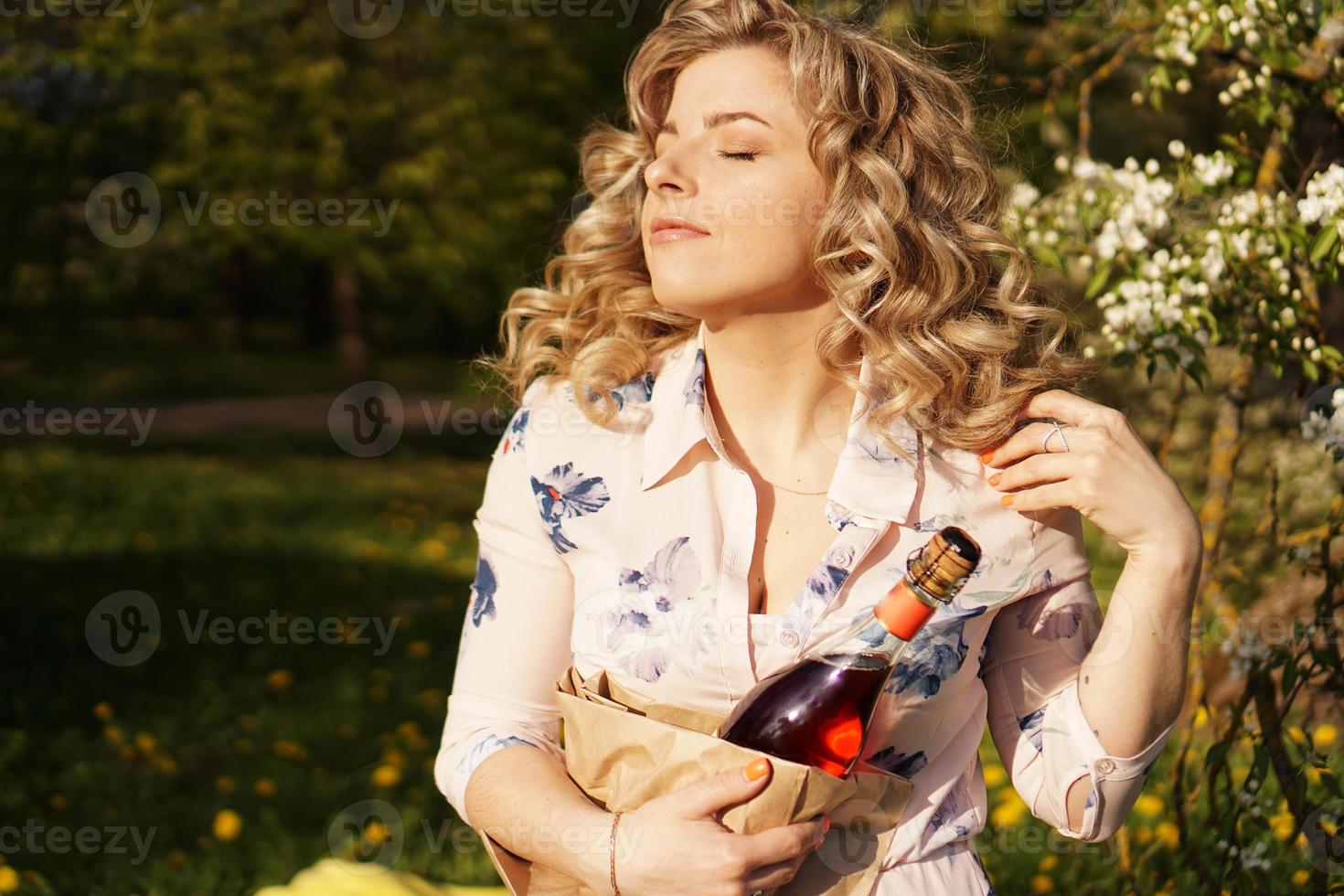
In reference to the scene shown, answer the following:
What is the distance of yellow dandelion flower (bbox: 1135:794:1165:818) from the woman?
152cm

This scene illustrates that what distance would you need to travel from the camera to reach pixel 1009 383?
216 cm

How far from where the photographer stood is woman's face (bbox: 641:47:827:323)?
204 centimetres

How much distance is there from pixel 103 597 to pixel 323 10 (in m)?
7.99

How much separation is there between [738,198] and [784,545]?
58 centimetres

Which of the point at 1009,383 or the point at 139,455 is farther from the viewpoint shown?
the point at 139,455

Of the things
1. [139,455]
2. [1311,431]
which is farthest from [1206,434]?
[139,455]

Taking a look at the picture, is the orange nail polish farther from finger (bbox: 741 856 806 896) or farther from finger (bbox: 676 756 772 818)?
finger (bbox: 741 856 806 896)

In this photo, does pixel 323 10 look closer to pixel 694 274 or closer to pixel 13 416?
pixel 13 416

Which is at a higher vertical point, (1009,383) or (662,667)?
(1009,383)

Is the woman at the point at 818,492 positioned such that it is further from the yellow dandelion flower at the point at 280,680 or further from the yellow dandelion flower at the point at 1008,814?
the yellow dandelion flower at the point at 280,680

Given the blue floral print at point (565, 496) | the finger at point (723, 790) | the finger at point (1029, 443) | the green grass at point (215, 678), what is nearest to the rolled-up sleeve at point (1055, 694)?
the finger at point (1029, 443)

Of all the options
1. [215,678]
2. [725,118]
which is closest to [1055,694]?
[725,118]

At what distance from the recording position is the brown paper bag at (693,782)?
178 cm

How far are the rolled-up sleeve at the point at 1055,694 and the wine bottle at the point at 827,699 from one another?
33 centimetres
